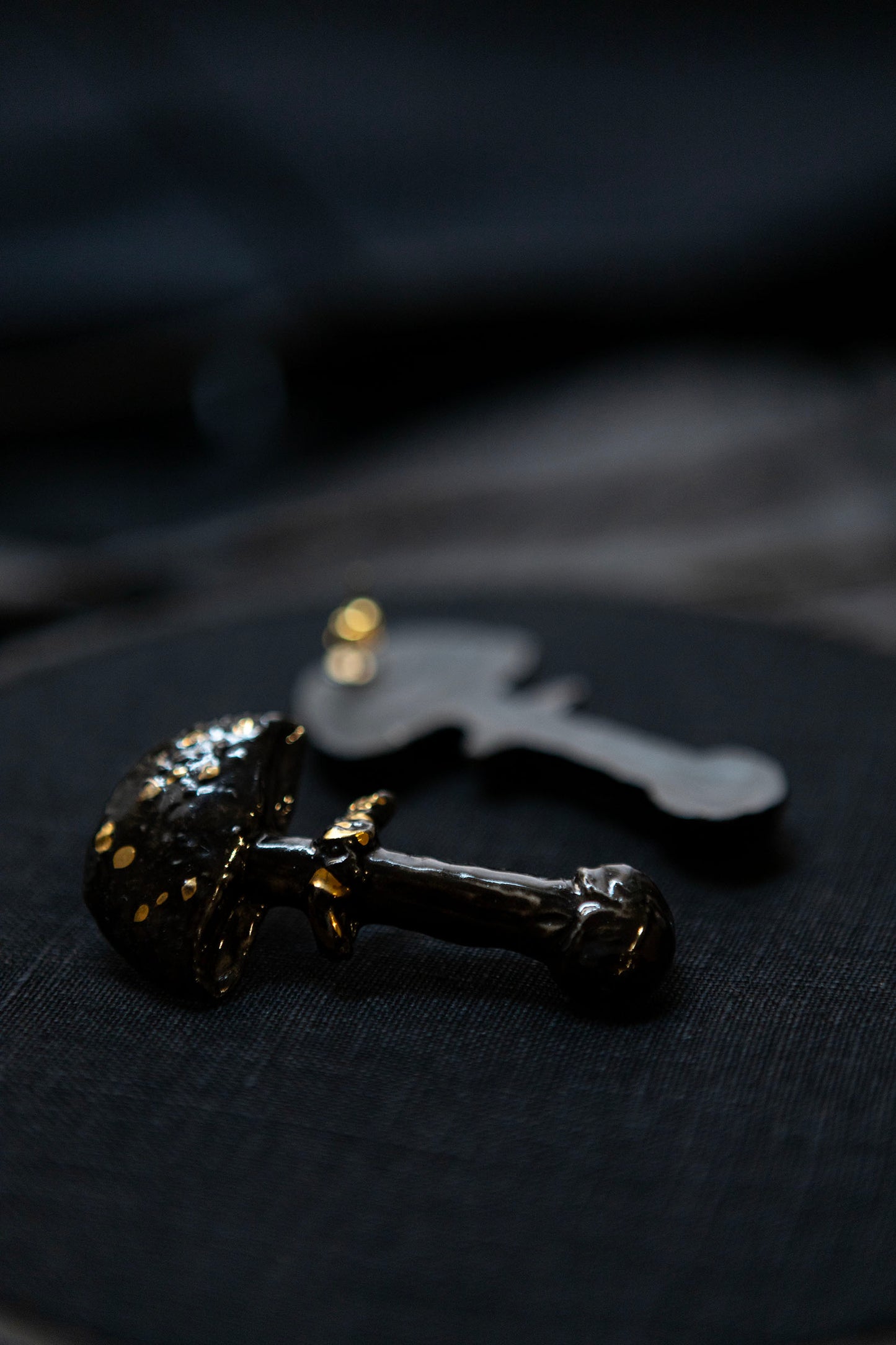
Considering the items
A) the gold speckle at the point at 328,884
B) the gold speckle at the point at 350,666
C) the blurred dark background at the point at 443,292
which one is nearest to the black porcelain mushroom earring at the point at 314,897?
the gold speckle at the point at 328,884

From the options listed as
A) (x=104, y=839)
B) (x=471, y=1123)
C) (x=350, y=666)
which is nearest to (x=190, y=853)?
(x=104, y=839)

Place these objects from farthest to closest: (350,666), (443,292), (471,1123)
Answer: (443,292) → (350,666) → (471,1123)

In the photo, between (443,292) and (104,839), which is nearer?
(104,839)

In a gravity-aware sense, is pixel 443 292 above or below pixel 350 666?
above

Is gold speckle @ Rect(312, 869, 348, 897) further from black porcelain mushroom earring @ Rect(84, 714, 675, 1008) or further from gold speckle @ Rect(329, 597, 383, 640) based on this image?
gold speckle @ Rect(329, 597, 383, 640)

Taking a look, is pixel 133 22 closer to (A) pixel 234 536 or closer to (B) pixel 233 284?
(B) pixel 233 284

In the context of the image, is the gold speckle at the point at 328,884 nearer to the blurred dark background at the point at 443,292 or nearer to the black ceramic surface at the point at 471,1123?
the black ceramic surface at the point at 471,1123

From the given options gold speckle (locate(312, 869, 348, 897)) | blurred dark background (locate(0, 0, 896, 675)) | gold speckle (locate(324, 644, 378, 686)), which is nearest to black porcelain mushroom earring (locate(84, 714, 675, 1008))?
gold speckle (locate(312, 869, 348, 897))

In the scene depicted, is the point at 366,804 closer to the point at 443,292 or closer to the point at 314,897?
the point at 314,897
